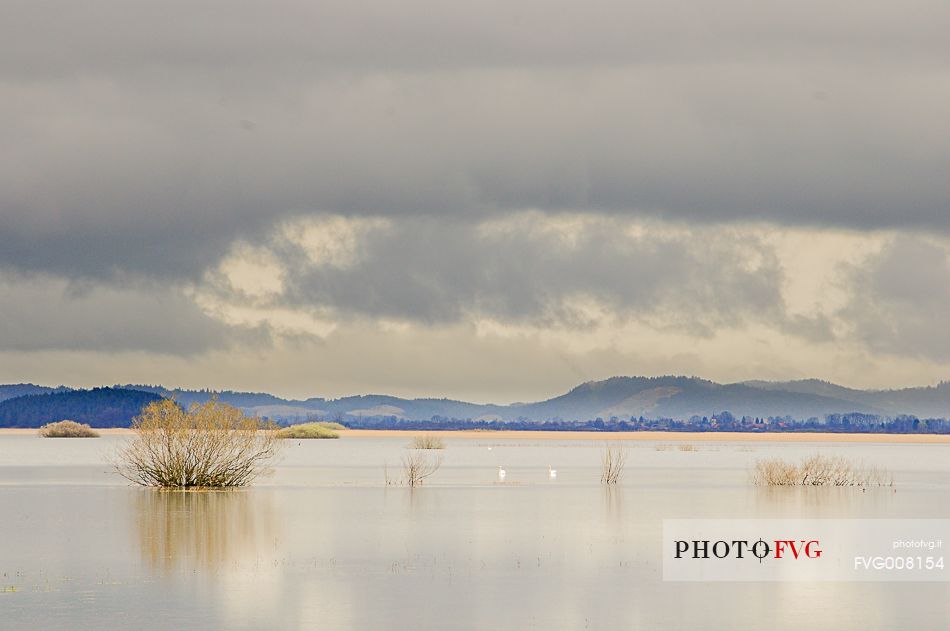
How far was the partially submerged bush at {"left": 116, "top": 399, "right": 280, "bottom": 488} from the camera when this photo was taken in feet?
148

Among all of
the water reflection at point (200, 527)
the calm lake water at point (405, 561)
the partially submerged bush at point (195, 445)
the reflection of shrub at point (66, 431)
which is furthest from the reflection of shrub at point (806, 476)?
the reflection of shrub at point (66, 431)

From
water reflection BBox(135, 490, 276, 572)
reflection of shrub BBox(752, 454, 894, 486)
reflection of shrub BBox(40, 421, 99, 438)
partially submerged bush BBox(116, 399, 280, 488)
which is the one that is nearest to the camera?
water reflection BBox(135, 490, 276, 572)

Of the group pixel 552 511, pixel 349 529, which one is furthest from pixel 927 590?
pixel 552 511

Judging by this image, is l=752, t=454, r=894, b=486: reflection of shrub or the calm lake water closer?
the calm lake water

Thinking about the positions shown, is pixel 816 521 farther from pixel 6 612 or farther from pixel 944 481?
pixel 944 481

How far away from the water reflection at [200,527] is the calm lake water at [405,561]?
8 cm

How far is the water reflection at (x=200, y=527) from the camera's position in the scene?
1045 inches

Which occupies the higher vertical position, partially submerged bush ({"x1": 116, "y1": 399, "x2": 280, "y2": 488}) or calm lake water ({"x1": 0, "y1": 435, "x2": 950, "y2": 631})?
partially submerged bush ({"x1": 116, "y1": 399, "x2": 280, "y2": 488})

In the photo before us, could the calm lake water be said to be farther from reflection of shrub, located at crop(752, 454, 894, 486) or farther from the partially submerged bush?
reflection of shrub, located at crop(752, 454, 894, 486)

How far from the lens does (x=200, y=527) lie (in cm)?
3234

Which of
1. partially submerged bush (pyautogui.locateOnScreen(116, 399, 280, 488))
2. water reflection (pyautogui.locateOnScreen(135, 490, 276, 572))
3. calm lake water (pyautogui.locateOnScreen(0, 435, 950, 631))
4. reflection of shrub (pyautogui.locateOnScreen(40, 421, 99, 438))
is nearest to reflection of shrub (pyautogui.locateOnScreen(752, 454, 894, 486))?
calm lake water (pyautogui.locateOnScreen(0, 435, 950, 631))

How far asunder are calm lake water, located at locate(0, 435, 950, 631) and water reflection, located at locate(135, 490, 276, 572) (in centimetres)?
8

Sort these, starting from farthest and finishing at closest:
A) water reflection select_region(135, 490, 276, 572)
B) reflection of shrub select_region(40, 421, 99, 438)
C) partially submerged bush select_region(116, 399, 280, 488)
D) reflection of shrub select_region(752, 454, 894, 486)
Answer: reflection of shrub select_region(40, 421, 99, 438)
reflection of shrub select_region(752, 454, 894, 486)
partially submerged bush select_region(116, 399, 280, 488)
water reflection select_region(135, 490, 276, 572)

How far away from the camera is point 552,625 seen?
1900cm
